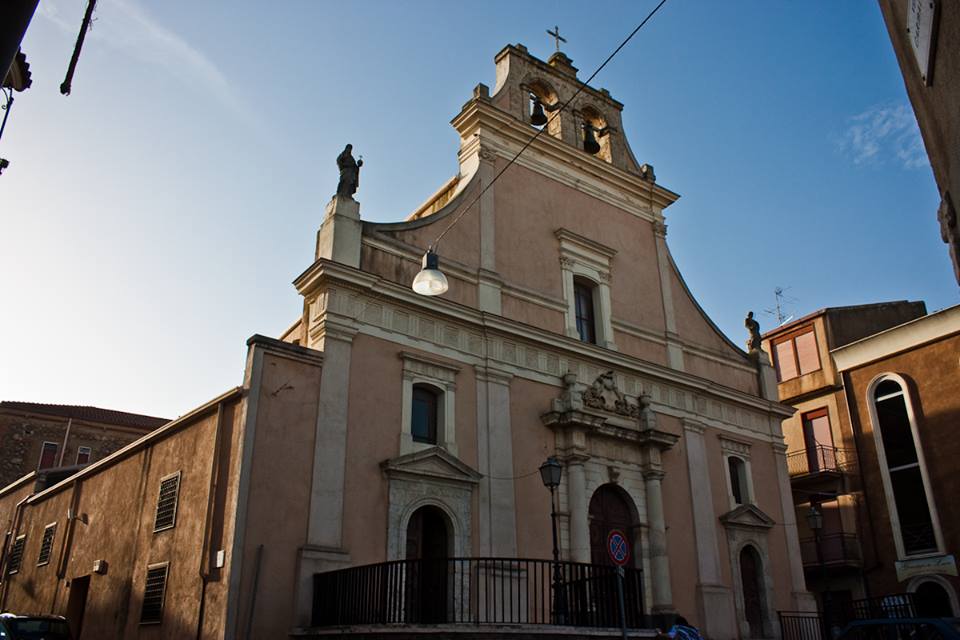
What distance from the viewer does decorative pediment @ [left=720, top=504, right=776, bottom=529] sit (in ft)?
61.3

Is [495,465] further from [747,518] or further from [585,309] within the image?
[747,518]

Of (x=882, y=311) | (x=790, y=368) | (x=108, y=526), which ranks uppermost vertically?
(x=882, y=311)

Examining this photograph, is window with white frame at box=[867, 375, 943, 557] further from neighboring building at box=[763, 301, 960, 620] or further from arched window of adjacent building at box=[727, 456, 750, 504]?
arched window of adjacent building at box=[727, 456, 750, 504]

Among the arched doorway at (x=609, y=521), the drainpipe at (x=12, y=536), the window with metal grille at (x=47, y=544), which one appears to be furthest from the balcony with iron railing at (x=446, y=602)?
the drainpipe at (x=12, y=536)

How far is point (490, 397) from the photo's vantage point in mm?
15828

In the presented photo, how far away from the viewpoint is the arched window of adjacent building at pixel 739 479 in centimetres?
1994

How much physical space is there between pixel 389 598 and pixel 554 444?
593 cm

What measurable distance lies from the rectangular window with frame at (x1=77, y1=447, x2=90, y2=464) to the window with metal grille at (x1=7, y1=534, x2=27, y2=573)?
1604cm


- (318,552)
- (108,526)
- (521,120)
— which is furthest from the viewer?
(521,120)

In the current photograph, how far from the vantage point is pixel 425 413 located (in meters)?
15.2

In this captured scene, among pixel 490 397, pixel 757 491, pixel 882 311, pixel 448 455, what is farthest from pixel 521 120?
pixel 882 311

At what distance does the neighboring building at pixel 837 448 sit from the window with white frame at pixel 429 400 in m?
10.8

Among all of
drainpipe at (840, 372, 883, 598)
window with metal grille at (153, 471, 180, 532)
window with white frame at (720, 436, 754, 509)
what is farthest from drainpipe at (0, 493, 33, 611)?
drainpipe at (840, 372, 883, 598)

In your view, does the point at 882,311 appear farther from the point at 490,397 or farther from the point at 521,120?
the point at 490,397
